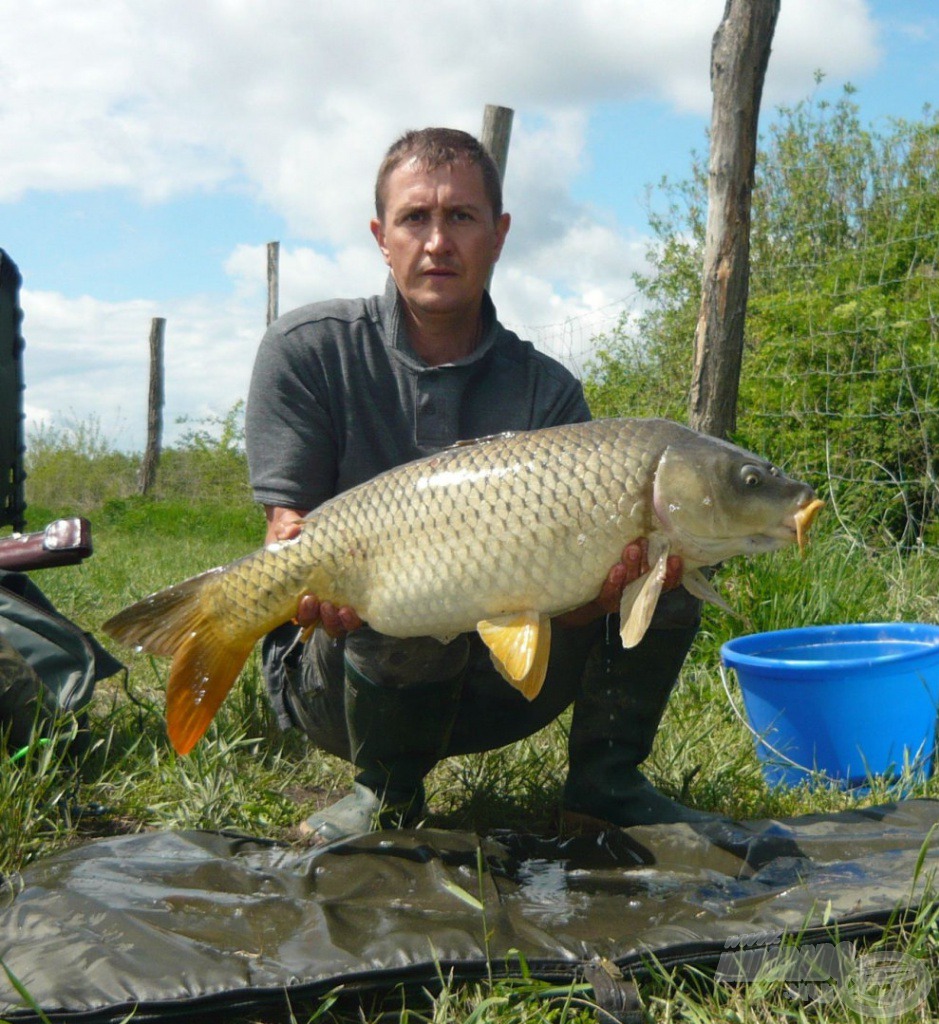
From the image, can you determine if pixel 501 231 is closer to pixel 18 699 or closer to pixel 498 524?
pixel 498 524

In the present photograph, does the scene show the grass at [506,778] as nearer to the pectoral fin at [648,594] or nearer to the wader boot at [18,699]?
the wader boot at [18,699]

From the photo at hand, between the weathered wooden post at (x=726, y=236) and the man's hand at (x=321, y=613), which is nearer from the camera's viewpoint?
the man's hand at (x=321, y=613)

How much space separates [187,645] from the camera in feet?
6.11

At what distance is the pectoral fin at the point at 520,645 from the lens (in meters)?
1.73

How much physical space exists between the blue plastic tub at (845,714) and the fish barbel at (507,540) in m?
0.69

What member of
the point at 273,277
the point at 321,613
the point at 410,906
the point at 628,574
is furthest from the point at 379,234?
the point at 273,277

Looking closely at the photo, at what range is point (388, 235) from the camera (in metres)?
2.29

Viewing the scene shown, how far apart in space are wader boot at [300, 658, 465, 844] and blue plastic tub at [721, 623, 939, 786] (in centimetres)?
74

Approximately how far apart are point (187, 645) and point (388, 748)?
0.41 metres

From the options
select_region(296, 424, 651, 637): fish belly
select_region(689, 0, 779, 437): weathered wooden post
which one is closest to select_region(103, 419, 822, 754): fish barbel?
select_region(296, 424, 651, 637): fish belly

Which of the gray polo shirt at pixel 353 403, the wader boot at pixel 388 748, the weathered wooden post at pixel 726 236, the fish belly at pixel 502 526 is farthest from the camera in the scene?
the weathered wooden post at pixel 726 236

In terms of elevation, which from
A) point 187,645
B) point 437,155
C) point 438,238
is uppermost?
point 437,155

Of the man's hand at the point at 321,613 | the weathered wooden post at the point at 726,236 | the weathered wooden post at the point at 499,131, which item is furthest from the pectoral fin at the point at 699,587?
the weathered wooden post at the point at 499,131

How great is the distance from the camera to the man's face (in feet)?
7.31
